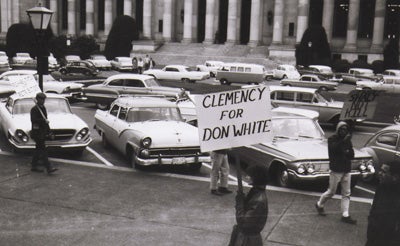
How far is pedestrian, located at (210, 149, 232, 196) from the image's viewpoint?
10.1 m

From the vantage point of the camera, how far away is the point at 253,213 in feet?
17.7

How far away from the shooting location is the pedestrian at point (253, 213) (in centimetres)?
538

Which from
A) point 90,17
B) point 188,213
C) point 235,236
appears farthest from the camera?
point 90,17

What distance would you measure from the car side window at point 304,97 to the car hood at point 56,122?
979 centimetres

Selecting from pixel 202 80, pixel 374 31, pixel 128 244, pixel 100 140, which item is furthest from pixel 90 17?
pixel 128 244

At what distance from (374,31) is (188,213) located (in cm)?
4645

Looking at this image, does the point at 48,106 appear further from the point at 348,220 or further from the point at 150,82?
the point at 150,82

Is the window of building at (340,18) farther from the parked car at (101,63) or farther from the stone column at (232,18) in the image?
the parked car at (101,63)

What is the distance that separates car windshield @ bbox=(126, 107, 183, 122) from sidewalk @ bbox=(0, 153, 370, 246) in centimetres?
172

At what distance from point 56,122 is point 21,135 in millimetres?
918

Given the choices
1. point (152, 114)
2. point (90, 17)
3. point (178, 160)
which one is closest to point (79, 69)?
point (90, 17)

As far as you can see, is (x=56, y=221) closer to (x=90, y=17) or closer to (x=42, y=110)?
(x=42, y=110)

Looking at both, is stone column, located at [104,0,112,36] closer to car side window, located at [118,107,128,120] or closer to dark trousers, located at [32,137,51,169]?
car side window, located at [118,107,128,120]

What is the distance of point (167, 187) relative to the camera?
10.6m
